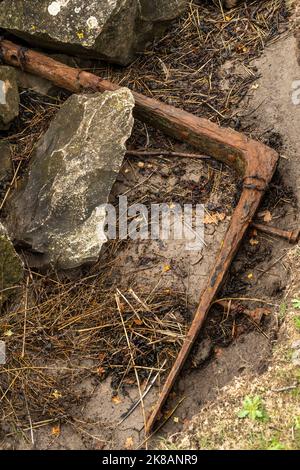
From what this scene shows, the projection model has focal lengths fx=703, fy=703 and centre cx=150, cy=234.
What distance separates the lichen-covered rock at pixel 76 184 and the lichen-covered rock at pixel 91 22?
472mm

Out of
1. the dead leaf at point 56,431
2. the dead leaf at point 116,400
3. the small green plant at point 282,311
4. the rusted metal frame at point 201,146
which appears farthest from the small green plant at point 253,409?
the dead leaf at point 56,431

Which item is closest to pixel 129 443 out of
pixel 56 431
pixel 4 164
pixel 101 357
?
pixel 56 431

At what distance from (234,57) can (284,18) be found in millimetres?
518

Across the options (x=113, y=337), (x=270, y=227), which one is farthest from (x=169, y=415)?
(x=270, y=227)

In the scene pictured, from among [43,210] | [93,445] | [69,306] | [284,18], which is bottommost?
[93,445]

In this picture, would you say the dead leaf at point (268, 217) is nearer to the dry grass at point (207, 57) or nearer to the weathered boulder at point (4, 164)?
the dry grass at point (207, 57)

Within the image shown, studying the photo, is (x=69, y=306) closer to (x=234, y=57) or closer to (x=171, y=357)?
(x=171, y=357)

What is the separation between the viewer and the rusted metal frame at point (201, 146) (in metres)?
4.32

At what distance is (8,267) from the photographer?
4.59 m

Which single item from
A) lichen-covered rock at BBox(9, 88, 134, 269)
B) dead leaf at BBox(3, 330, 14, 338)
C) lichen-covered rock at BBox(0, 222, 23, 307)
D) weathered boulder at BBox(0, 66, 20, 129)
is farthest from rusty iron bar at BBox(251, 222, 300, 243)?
weathered boulder at BBox(0, 66, 20, 129)

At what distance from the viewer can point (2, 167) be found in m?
5.32

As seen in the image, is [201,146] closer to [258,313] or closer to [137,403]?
[258,313]

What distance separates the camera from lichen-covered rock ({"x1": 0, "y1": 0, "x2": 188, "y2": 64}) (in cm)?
517

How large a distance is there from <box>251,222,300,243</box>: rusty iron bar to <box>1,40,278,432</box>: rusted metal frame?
0.16 metres
